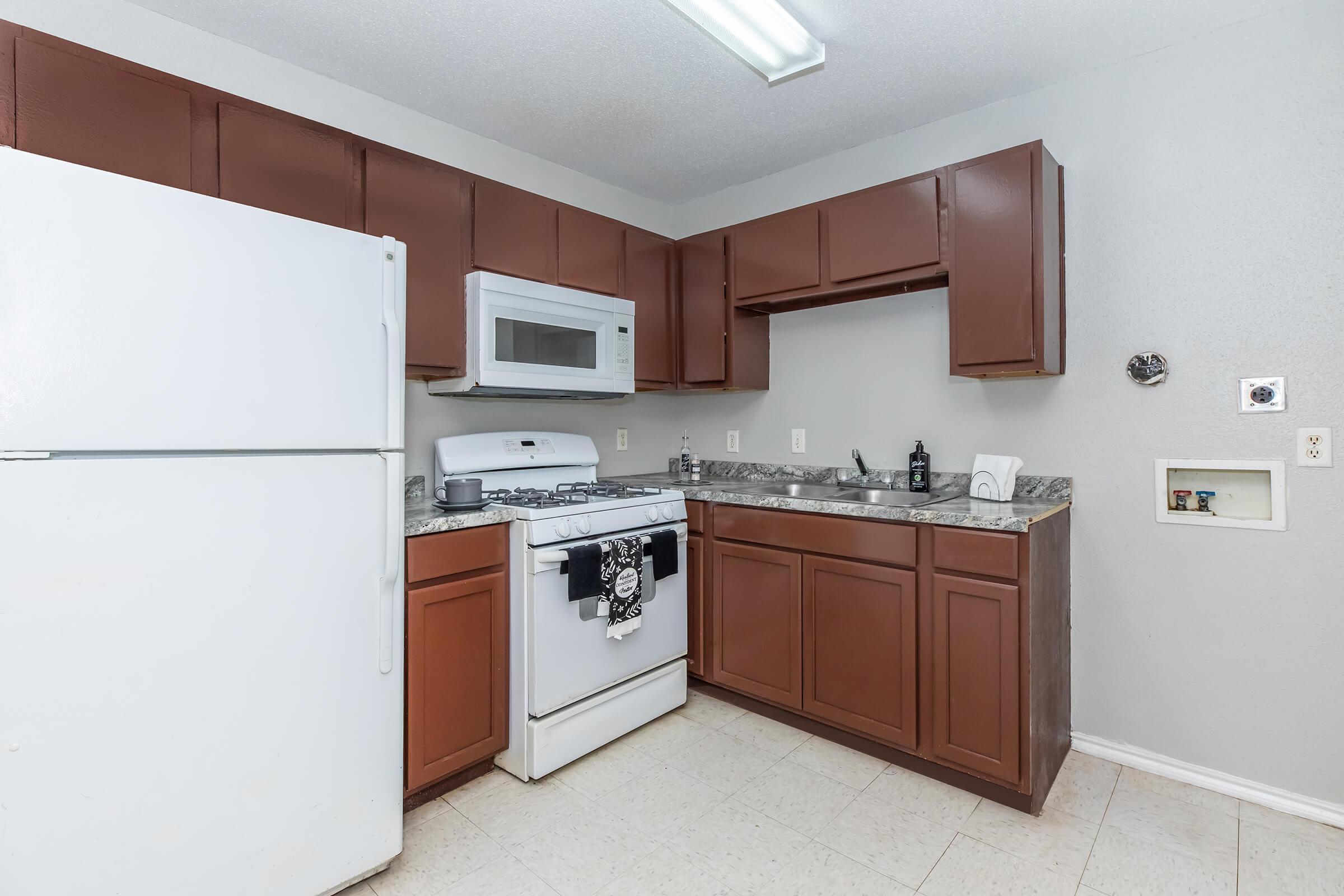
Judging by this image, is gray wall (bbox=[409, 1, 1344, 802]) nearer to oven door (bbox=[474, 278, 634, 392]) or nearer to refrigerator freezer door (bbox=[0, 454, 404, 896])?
oven door (bbox=[474, 278, 634, 392])

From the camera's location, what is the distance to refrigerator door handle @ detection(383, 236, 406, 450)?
5.48 feet

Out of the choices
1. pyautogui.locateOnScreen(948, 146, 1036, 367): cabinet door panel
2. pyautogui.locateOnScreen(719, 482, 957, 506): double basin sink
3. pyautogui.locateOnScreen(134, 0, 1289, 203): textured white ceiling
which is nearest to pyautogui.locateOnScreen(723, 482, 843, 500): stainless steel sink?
pyautogui.locateOnScreen(719, 482, 957, 506): double basin sink

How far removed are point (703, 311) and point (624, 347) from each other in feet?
1.61

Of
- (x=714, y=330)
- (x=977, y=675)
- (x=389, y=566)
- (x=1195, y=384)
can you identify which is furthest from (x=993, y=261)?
(x=389, y=566)

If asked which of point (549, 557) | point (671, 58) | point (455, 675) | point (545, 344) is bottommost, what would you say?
point (455, 675)

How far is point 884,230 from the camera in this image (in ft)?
8.32

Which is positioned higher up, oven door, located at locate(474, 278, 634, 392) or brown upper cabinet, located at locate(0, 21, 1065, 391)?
brown upper cabinet, located at locate(0, 21, 1065, 391)

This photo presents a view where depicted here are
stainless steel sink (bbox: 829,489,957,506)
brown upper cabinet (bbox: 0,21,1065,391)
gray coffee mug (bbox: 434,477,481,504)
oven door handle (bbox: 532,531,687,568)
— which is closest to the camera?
brown upper cabinet (bbox: 0,21,1065,391)

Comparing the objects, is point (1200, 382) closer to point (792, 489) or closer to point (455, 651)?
point (792, 489)

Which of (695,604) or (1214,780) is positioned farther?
(695,604)

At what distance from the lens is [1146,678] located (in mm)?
2215

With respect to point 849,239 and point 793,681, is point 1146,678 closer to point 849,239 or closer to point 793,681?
point 793,681

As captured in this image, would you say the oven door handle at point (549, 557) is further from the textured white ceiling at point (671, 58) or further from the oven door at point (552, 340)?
the textured white ceiling at point (671, 58)

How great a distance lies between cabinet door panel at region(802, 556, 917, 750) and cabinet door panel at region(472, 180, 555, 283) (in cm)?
163
